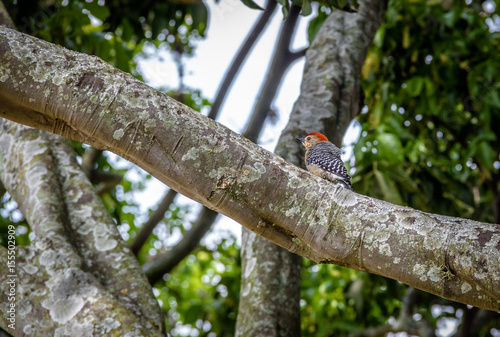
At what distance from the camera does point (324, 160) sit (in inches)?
129

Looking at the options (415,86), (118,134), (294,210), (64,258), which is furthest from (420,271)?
(415,86)

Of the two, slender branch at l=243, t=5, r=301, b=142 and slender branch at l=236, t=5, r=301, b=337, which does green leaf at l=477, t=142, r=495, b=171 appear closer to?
slender branch at l=243, t=5, r=301, b=142

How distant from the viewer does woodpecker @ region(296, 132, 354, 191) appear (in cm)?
321

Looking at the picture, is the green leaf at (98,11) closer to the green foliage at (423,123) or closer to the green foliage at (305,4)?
the green foliage at (305,4)

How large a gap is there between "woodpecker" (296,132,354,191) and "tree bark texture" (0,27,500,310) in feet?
4.42

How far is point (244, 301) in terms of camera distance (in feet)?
9.86

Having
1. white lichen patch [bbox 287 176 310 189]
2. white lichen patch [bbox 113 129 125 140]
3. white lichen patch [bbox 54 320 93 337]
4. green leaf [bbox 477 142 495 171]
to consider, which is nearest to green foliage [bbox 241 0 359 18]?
white lichen patch [bbox 287 176 310 189]

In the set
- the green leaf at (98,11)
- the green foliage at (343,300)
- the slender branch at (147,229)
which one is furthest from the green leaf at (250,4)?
the green foliage at (343,300)

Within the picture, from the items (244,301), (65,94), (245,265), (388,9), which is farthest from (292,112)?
(65,94)

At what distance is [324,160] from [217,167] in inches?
61.9

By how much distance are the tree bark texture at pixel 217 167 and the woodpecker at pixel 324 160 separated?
135 cm

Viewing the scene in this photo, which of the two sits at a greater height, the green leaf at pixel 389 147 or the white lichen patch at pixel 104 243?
the green leaf at pixel 389 147

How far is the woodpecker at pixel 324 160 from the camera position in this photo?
10.5ft

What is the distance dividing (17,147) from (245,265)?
1.63 m
